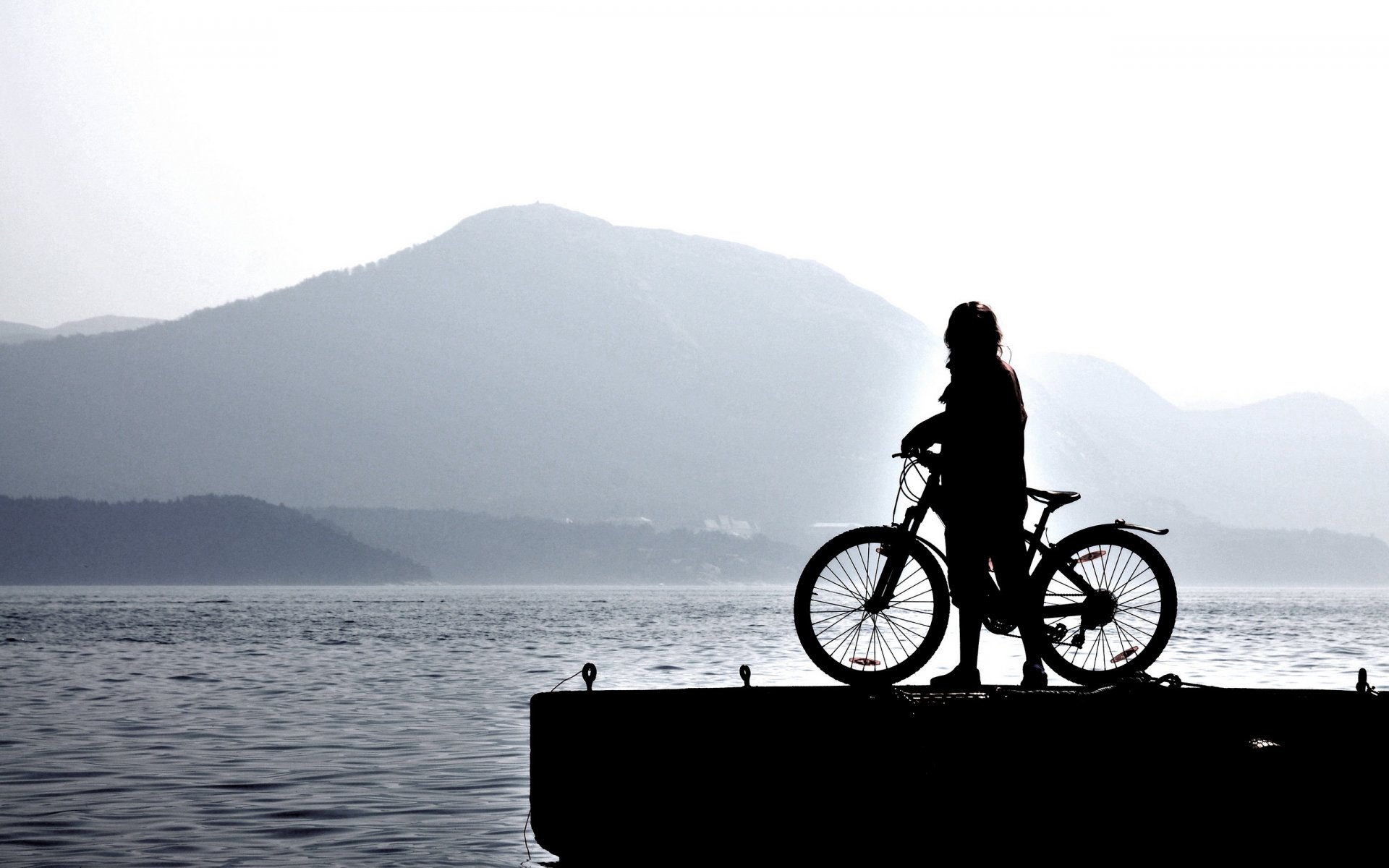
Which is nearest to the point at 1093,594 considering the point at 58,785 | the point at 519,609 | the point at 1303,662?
the point at 58,785

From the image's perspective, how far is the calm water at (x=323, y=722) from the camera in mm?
13492

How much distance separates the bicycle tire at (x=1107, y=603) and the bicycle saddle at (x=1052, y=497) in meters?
0.22

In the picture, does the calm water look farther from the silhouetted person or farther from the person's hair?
the person's hair

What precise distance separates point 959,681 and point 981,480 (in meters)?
1.18

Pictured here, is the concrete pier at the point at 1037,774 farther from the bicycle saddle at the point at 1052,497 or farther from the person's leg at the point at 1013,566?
the bicycle saddle at the point at 1052,497

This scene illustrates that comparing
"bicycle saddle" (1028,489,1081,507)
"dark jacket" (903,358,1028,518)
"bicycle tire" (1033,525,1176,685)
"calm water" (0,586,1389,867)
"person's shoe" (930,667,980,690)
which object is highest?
"dark jacket" (903,358,1028,518)

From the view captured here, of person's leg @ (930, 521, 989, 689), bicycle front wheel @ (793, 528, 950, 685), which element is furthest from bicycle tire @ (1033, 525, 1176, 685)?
bicycle front wheel @ (793, 528, 950, 685)

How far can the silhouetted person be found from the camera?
28.6 feet

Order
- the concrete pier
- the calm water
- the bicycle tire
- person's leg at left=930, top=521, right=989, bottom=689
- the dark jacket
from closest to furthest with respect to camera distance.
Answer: the concrete pier → person's leg at left=930, top=521, right=989, bottom=689 → the dark jacket → the bicycle tire → the calm water

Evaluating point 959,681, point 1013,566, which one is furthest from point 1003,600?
point 959,681

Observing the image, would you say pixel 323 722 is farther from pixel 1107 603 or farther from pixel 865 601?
pixel 1107 603

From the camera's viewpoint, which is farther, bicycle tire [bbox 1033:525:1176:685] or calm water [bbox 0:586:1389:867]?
calm water [bbox 0:586:1389:867]

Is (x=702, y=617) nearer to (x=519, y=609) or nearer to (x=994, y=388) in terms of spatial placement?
(x=519, y=609)

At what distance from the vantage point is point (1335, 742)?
7578mm
